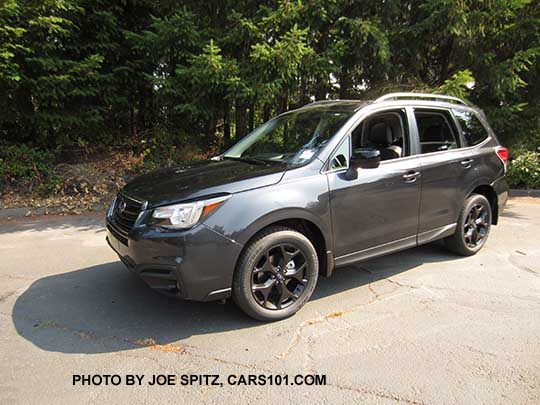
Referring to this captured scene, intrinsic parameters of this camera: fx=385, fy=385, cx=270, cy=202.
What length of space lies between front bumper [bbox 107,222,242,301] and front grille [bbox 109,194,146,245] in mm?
179

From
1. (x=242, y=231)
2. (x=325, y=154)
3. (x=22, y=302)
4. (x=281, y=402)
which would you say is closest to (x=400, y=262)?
(x=325, y=154)

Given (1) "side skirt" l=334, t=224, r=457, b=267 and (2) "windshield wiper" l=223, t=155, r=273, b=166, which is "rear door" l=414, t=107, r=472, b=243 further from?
(2) "windshield wiper" l=223, t=155, r=273, b=166

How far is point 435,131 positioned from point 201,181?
269cm

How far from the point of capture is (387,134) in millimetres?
3982

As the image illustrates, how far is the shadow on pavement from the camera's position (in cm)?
292

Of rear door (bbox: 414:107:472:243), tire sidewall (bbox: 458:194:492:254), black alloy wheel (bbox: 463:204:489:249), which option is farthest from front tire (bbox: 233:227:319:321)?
black alloy wheel (bbox: 463:204:489:249)

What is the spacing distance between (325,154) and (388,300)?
145 cm

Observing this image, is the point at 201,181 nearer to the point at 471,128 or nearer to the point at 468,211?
the point at 468,211

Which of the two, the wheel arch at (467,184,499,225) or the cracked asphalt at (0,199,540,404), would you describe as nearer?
the cracked asphalt at (0,199,540,404)

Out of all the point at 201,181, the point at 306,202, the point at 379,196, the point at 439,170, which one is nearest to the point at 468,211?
the point at 439,170

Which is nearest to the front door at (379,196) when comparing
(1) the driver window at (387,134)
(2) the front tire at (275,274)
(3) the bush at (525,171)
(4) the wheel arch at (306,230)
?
(1) the driver window at (387,134)

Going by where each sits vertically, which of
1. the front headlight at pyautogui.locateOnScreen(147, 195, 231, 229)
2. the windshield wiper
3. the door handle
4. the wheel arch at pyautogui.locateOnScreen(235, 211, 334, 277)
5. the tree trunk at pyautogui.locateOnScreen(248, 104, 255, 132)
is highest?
the tree trunk at pyautogui.locateOnScreen(248, 104, 255, 132)

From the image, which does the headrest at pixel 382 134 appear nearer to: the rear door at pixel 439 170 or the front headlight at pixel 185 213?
the rear door at pixel 439 170

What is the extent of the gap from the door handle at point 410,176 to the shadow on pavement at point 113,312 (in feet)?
3.41
